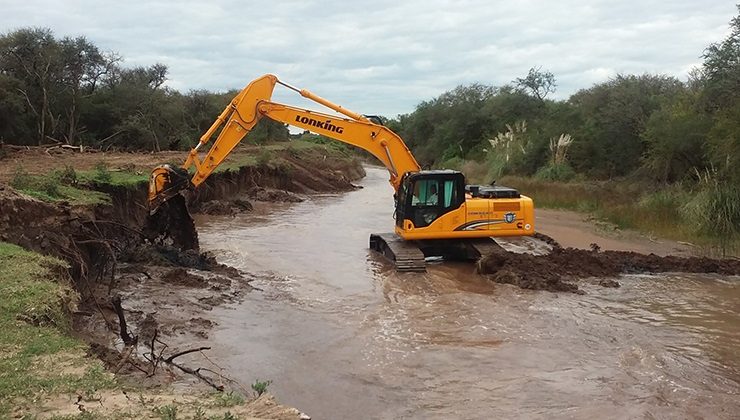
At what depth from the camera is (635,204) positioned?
22.2 m

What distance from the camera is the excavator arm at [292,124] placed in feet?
47.7

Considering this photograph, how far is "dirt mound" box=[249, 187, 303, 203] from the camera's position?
2759cm

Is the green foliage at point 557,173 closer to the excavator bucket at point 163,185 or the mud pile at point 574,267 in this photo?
the mud pile at point 574,267

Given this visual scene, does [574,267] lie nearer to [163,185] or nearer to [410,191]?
[410,191]

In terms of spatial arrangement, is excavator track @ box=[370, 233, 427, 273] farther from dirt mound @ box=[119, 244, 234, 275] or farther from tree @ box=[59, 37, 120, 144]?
tree @ box=[59, 37, 120, 144]

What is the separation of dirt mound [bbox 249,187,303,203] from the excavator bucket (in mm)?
14278

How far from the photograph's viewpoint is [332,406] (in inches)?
285

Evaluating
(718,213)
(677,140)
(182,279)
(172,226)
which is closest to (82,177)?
(172,226)

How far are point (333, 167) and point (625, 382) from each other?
119 feet

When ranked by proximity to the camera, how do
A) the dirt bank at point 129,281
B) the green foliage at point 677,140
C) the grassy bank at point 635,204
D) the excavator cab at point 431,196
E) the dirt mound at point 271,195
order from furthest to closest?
the dirt mound at point 271,195
the green foliage at point 677,140
the grassy bank at point 635,204
the excavator cab at point 431,196
the dirt bank at point 129,281

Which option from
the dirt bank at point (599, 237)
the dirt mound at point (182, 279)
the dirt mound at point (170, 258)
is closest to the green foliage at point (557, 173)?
the dirt bank at point (599, 237)

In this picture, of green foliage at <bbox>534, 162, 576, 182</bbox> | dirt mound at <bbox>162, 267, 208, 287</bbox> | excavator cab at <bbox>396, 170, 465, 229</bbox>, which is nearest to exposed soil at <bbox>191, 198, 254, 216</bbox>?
excavator cab at <bbox>396, 170, 465, 229</bbox>

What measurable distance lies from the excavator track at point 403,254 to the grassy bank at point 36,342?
7.13 m

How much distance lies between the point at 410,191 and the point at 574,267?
3911 millimetres
